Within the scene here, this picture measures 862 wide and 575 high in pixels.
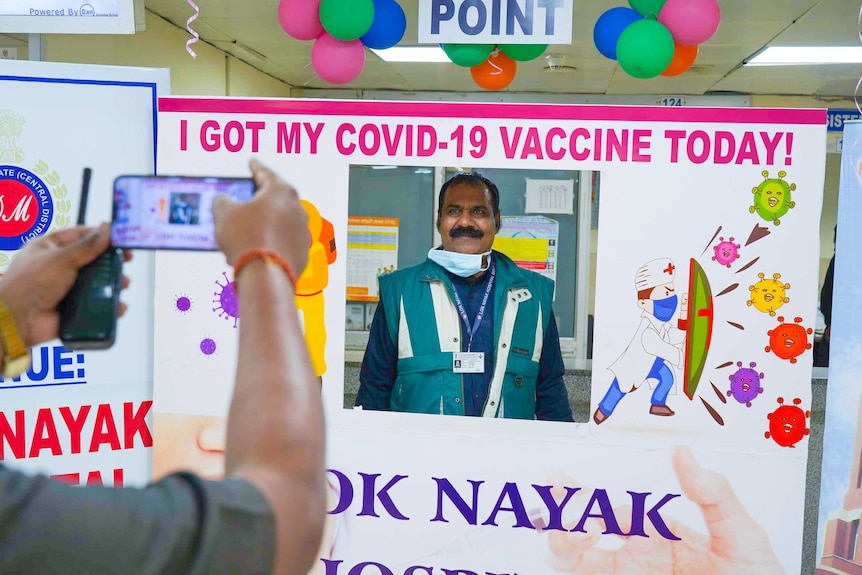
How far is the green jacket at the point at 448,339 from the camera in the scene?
2.25 metres

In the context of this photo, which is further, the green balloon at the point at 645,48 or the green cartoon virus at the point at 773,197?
the green balloon at the point at 645,48

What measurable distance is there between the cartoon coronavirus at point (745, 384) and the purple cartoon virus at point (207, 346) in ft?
4.47

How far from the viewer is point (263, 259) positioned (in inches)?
27.7

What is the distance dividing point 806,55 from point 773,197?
16.1 feet

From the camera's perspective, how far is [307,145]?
2.21 meters

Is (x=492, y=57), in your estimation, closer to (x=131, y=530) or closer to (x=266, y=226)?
(x=266, y=226)

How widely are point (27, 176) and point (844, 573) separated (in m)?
2.37

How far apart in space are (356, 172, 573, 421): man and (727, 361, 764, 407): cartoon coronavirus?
0.44 m

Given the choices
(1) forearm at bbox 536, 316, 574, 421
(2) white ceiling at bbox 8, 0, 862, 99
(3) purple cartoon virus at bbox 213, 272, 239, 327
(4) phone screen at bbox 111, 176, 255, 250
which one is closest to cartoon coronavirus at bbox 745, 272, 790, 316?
(1) forearm at bbox 536, 316, 574, 421

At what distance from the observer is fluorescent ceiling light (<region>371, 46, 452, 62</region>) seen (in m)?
6.31

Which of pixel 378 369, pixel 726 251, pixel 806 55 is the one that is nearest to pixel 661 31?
pixel 726 251

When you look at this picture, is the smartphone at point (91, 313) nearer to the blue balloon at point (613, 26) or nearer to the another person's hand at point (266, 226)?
the another person's hand at point (266, 226)

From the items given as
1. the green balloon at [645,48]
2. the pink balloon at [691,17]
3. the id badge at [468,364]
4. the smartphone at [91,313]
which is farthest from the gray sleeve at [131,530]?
the pink balloon at [691,17]

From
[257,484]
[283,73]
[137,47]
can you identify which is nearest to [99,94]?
[257,484]
